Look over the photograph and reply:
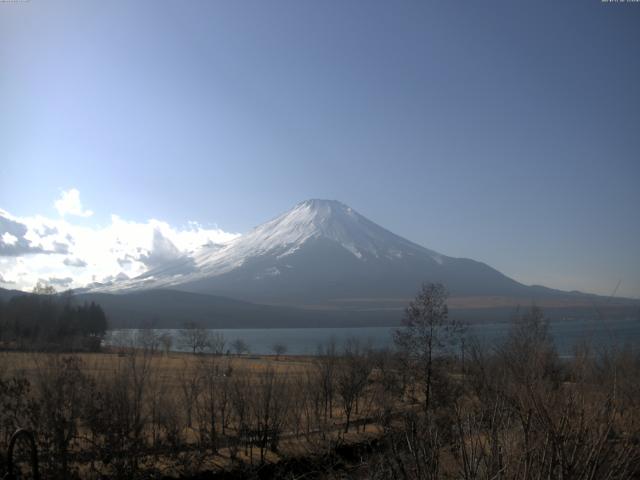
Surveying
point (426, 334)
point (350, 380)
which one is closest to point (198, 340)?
point (350, 380)

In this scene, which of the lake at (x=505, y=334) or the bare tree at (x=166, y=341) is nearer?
the lake at (x=505, y=334)

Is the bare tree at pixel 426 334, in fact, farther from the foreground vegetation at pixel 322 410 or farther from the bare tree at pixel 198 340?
the bare tree at pixel 198 340

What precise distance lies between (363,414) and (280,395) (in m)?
9.01

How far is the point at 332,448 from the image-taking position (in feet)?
70.3

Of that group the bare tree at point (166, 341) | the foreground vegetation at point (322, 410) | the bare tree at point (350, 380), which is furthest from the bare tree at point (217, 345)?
the foreground vegetation at point (322, 410)

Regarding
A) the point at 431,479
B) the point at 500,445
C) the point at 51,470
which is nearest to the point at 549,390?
the point at 500,445

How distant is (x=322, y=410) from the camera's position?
2764 centimetres

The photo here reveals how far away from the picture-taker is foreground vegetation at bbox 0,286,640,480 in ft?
16.2

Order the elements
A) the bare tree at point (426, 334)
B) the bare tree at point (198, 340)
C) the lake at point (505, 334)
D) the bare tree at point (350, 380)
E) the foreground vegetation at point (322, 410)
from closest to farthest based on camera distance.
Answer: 1. the foreground vegetation at point (322, 410)
2. the lake at point (505, 334)
3. the bare tree at point (350, 380)
4. the bare tree at point (426, 334)
5. the bare tree at point (198, 340)

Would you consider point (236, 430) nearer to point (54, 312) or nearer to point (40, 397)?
point (40, 397)

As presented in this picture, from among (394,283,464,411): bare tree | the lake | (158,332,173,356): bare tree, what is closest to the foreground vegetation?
(394,283,464,411): bare tree

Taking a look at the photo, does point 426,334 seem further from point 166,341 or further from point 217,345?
point 217,345

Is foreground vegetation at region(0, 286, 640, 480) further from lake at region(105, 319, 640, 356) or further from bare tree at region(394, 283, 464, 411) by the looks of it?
lake at region(105, 319, 640, 356)

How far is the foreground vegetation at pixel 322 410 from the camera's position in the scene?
4.94 m
